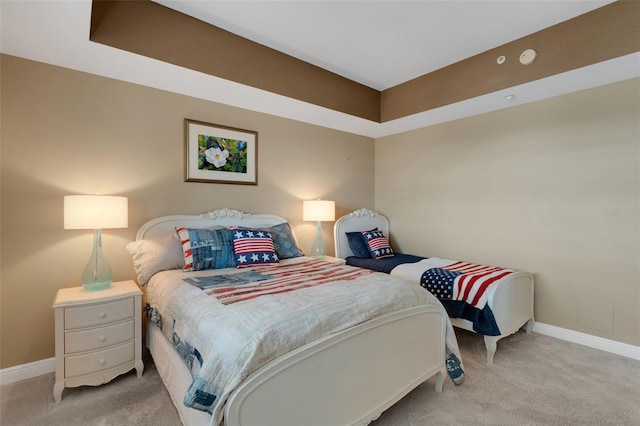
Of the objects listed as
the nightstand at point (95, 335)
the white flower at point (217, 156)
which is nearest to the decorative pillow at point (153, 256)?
the nightstand at point (95, 335)

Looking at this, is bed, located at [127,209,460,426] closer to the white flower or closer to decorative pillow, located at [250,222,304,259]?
decorative pillow, located at [250,222,304,259]

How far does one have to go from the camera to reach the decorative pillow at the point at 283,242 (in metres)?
3.00

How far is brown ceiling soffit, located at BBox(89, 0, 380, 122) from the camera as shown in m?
2.10

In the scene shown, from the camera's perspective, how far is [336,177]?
4.18 m

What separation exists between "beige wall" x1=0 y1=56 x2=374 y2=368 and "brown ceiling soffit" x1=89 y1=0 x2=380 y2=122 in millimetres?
535

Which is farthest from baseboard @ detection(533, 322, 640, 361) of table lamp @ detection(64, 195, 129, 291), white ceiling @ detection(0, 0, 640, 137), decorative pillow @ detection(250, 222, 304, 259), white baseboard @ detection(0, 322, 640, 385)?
table lamp @ detection(64, 195, 129, 291)

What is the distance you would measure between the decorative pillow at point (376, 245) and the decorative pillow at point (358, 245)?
0.05 metres

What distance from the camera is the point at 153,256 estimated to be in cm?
240

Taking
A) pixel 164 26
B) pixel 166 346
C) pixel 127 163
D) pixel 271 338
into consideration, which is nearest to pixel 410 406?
pixel 271 338

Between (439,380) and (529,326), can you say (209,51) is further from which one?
(529,326)

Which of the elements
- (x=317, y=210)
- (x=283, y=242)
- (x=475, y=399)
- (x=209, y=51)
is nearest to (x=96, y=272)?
(x=283, y=242)

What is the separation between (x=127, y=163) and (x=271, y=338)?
222cm

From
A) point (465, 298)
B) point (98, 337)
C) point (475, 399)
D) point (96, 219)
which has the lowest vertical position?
point (475, 399)

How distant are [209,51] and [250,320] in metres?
2.26
